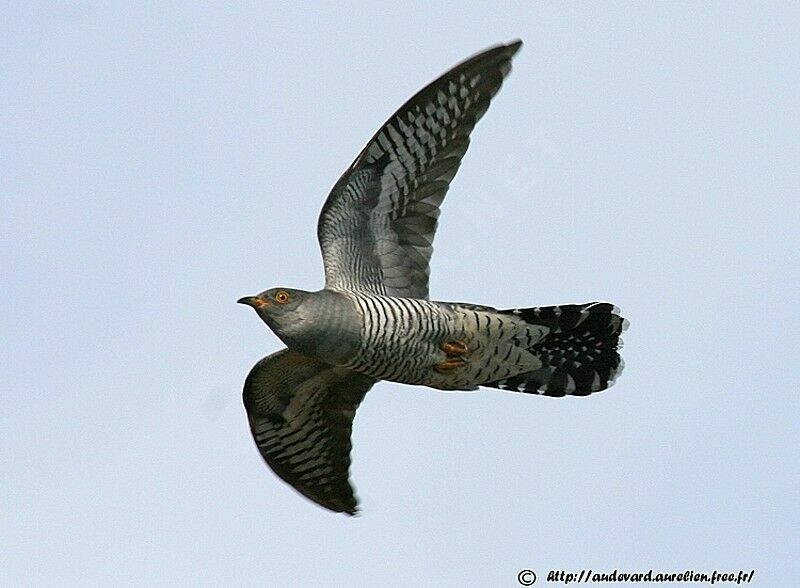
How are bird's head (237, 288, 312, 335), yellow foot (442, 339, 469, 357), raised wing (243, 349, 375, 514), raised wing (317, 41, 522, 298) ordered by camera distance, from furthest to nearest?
1. raised wing (243, 349, 375, 514)
2. raised wing (317, 41, 522, 298)
3. yellow foot (442, 339, 469, 357)
4. bird's head (237, 288, 312, 335)

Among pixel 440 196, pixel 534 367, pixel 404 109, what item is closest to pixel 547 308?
pixel 534 367

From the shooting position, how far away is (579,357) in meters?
11.4

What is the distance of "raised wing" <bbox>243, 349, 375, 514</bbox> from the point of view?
11.6m

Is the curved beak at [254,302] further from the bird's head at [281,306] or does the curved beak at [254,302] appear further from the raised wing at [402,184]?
the raised wing at [402,184]

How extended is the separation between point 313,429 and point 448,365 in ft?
5.80

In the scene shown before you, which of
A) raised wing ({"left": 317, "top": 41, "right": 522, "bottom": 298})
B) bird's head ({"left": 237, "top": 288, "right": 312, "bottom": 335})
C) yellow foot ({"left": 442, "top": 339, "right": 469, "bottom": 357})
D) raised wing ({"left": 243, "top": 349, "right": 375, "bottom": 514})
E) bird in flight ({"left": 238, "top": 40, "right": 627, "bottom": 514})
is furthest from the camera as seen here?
raised wing ({"left": 243, "top": 349, "right": 375, "bottom": 514})

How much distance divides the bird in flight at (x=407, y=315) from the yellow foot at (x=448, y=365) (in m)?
0.01

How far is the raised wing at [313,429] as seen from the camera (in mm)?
11602

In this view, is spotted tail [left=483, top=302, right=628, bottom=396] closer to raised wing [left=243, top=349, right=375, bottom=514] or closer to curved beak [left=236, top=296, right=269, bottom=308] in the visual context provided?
raised wing [left=243, top=349, right=375, bottom=514]

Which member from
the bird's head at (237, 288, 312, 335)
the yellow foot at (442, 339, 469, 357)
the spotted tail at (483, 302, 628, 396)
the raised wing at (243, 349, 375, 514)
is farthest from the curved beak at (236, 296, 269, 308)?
the spotted tail at (483, 302, 628, 396)

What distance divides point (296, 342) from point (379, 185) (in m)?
1.50

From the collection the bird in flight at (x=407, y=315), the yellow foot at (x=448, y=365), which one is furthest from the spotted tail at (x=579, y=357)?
the yellow foot at (x=448, y=365)

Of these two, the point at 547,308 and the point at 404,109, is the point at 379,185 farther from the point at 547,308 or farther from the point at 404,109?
the point at 547,308

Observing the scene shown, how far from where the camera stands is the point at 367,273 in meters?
10.8
